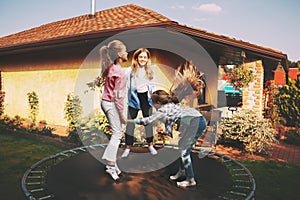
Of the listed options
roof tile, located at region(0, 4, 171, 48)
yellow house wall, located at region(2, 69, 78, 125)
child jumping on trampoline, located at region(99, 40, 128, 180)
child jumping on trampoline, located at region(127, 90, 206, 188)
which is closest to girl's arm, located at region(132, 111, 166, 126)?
child jumping on trampoline, located at region(127, 90, 206, 188)

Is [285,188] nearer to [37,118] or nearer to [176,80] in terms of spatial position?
[176,80]

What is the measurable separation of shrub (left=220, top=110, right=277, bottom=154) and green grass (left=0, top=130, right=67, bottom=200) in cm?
447

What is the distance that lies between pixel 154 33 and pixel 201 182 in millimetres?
3585

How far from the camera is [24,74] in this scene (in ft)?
32.1

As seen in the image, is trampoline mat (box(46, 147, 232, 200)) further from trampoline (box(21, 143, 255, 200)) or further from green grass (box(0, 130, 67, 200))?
green grass (box(0, 130, 67, 200))

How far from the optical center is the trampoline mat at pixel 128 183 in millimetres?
2584

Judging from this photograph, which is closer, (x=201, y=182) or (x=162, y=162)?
(x=201, y=182)

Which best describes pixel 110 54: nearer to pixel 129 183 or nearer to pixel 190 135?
pixel 190 135

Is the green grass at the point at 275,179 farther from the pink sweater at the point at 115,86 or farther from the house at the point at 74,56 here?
the pink sweater at the point at 115,86

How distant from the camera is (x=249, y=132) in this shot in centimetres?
653

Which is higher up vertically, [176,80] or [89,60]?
[89,60]

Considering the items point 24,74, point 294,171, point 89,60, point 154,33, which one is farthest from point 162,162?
point 24,74

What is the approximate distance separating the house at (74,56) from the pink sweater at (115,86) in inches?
108

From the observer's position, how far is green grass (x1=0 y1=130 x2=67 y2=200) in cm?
440
